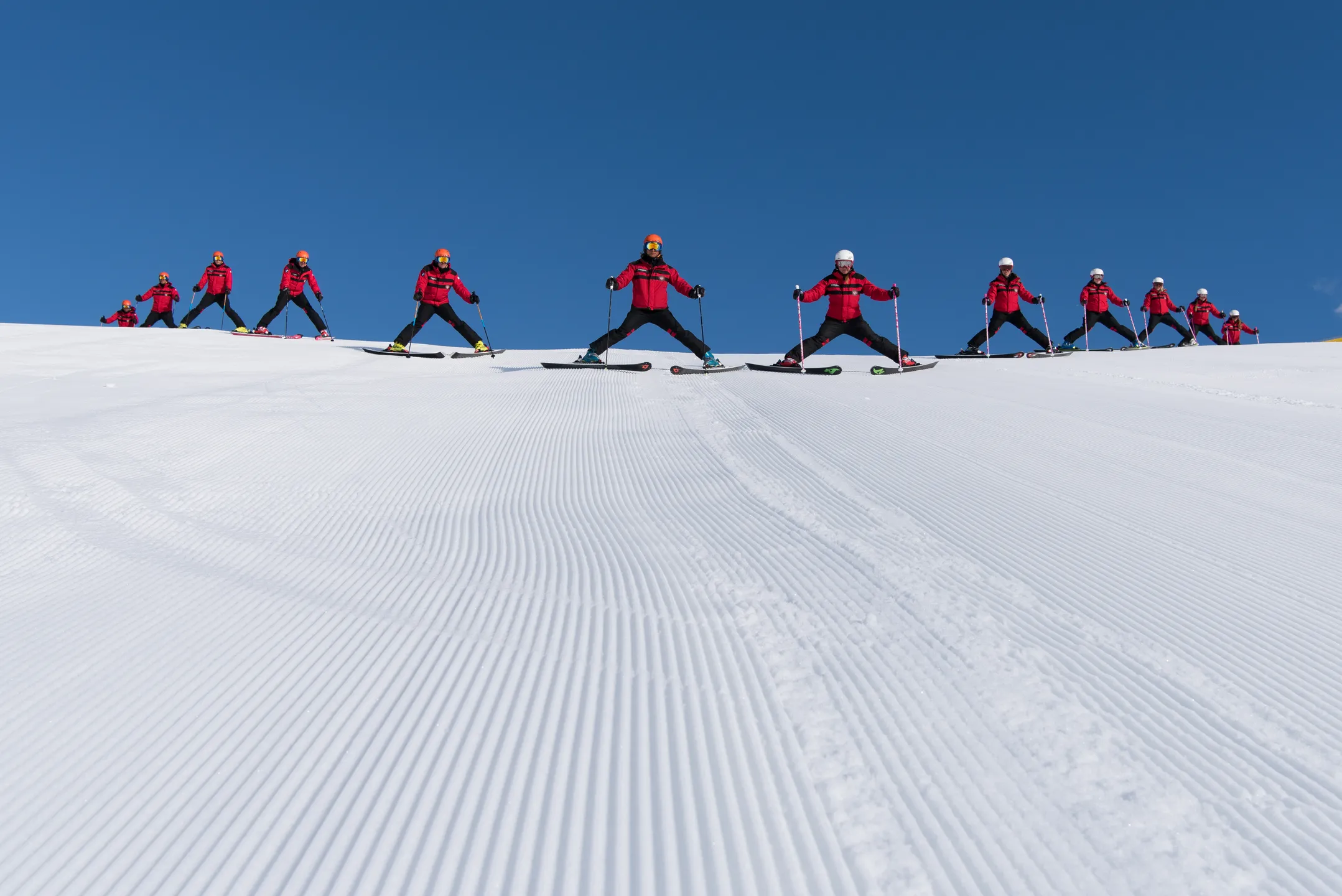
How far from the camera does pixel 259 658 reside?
232cm

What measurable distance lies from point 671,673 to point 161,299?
24073 mm

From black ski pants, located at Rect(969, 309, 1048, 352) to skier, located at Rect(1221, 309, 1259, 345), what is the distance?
11.3m

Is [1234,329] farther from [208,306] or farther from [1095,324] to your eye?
[208,306]

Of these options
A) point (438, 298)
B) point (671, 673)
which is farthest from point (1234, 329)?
point (671, 673)

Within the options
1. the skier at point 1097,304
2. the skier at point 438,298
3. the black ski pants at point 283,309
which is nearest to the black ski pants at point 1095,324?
the skier at point 1097,304

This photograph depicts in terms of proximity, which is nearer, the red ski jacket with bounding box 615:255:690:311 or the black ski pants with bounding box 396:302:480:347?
the red ski jacket with bounding box 615:255:690:311

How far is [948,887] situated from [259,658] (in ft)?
6.28

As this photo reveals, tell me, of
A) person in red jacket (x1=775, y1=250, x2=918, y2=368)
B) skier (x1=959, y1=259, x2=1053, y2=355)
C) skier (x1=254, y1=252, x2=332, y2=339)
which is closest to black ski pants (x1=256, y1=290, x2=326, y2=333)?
skier (x1=254, y1=252, x2=332, y2=339)

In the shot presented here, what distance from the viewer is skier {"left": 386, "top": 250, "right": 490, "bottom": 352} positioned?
44.9ft

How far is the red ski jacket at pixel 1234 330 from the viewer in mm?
22422

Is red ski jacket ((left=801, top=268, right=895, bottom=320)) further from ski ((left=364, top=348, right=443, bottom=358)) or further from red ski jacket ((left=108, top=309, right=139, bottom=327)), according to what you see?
red ski jacket ((left=108, top=309, right=139, bottom=327))

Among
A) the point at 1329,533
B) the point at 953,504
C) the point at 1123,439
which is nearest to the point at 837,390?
the point at 1123,439

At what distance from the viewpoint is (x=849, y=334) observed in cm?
1115

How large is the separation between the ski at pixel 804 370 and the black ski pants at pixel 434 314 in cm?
531
